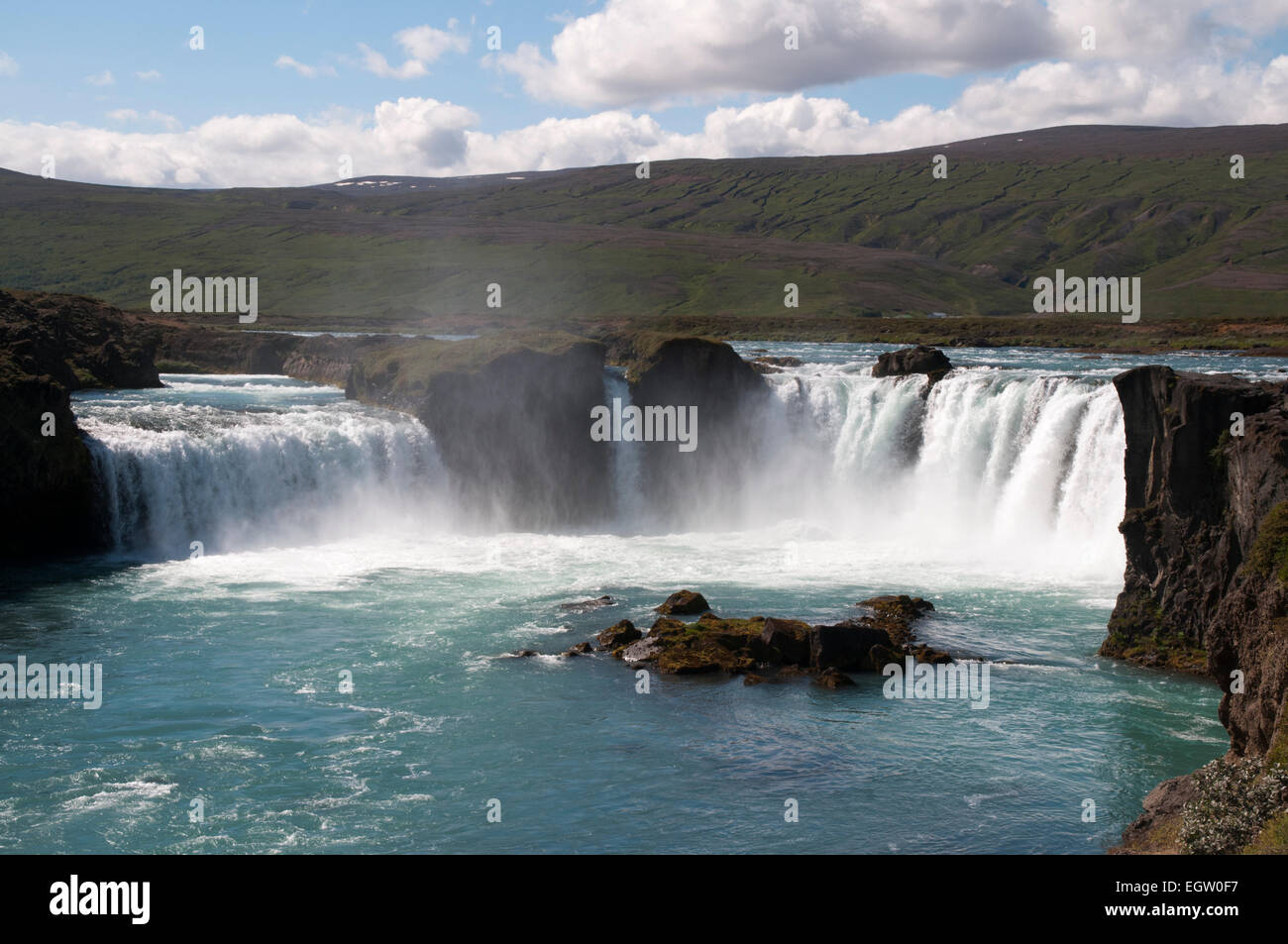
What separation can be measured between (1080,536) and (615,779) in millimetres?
27946

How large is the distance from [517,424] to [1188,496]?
110ft

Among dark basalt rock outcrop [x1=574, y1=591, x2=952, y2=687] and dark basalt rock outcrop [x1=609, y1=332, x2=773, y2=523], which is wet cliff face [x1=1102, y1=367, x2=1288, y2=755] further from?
dark basalt rock outcrop [x1=609, y1=332, x2=773, y2=523]

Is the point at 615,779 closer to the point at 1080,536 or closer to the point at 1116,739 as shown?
the point at 1116,739

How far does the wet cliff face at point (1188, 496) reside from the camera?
28.2 m

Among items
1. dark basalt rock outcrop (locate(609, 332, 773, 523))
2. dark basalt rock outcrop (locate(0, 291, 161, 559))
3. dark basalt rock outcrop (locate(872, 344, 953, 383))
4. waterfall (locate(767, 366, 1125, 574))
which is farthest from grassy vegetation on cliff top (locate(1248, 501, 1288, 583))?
dark basalt rock outcrop (locate(0, 291, 161, 559))

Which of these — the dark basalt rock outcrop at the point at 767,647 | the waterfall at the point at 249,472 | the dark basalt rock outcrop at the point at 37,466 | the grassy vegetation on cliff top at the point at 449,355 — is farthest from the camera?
the grassy vegetation on cliff top at the point at 449,355

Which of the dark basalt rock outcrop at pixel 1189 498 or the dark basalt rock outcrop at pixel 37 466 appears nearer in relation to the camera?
the dark basalt rock outcrop at pixel 1189 498

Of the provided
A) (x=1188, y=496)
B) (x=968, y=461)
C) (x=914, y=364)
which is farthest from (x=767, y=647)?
(x=914, y=364)

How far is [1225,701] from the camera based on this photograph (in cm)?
2367

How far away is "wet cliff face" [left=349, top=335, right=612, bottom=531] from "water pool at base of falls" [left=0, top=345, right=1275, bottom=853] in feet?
5.69

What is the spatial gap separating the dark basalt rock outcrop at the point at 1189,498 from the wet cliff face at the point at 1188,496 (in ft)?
0.09

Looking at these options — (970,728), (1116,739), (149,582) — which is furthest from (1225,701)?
(149,582)

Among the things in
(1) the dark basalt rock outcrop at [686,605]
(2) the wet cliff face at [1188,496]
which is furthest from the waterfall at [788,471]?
(1) the dark basalt rock outcrop at [686,605]

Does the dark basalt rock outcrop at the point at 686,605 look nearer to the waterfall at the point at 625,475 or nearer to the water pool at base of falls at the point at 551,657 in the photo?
the water pool at base of falls at the point at 551,657
